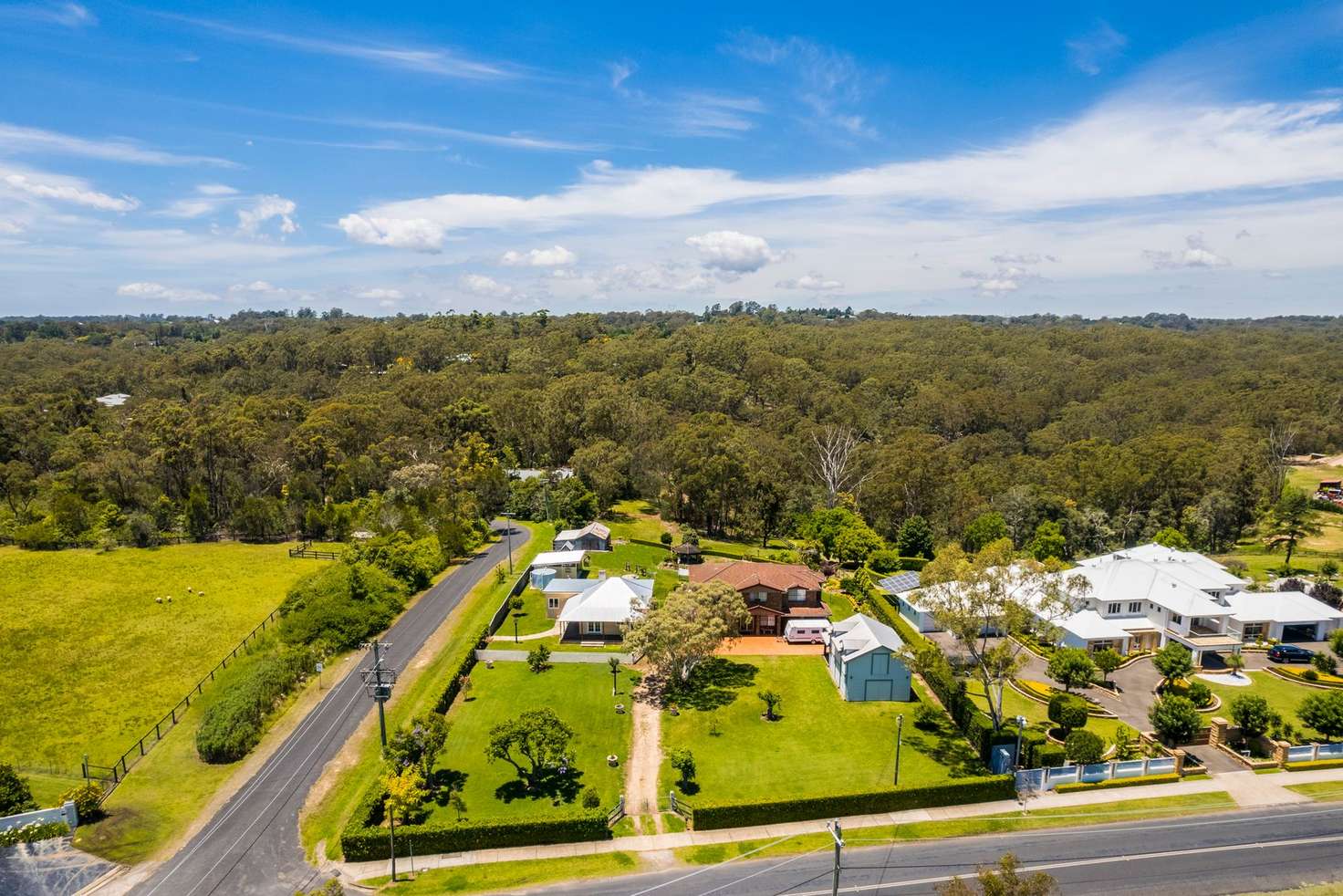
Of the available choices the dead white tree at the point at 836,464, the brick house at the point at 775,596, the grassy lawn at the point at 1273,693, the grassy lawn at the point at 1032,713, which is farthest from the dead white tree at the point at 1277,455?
the brick house at the point at 775,596

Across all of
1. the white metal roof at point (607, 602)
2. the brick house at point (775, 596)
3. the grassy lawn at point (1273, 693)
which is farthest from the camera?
the brick house at point (775, 596)

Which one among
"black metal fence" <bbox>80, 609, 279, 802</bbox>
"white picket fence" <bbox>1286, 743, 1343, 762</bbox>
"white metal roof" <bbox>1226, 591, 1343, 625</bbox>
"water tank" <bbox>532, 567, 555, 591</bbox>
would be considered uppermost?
→ "white metal roof" <bbox>1226, 591, 1343, 625</bbox>

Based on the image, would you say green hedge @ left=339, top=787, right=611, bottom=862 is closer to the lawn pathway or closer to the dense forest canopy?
the lawn pathway

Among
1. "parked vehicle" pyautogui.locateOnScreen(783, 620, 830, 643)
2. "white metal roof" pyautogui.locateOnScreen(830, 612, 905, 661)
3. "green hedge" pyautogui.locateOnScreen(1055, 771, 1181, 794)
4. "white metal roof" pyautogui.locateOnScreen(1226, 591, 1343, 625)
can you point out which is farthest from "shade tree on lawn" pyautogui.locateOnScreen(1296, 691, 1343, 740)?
"parked vehicle" pyautogui.locateOnScreen(783, 620, 830, 643)

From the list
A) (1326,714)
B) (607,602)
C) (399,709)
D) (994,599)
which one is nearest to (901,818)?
(994,599)

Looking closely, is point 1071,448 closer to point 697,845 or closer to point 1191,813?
point 1191,813

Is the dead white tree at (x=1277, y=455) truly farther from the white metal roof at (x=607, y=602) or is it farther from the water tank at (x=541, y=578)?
the water tank at (x=541, y=578)
